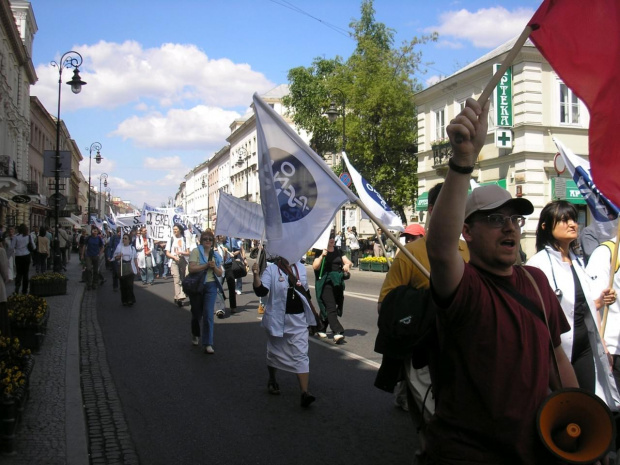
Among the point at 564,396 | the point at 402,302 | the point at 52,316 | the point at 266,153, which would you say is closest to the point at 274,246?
the point at 266,153

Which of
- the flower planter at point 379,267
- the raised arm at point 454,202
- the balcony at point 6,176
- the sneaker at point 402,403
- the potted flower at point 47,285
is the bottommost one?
the sneaker at point 402,403

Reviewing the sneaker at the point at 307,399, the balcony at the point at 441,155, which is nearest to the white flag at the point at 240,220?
the sneaker at the point at 307,399

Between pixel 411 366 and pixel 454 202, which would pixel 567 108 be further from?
pixel 454 202

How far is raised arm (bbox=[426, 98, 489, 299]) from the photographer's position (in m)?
2.10

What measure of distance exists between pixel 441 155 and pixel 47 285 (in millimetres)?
20738

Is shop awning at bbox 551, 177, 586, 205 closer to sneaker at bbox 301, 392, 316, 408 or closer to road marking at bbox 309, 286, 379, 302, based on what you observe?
road marking at bbox 309, 286, 379, 302

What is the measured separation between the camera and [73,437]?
5.39 metres

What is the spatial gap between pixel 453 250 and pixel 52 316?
12049mm

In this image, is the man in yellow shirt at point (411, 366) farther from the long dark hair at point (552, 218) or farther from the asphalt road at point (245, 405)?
the asphalt road at point (245, 405)

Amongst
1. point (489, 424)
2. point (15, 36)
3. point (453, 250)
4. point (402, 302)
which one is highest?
point (15, 36)

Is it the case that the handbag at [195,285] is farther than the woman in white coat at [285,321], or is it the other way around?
the handbag at [195,285]

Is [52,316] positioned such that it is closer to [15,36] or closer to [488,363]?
[488,363]

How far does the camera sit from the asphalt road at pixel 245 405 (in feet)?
16.9

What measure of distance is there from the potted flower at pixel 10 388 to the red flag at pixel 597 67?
4.52 meters
